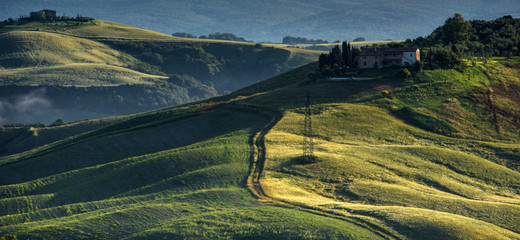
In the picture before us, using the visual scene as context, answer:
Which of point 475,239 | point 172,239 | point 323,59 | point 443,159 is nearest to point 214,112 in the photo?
point 323,59

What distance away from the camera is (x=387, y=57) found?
446 feet

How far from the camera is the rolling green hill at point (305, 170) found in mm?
61031

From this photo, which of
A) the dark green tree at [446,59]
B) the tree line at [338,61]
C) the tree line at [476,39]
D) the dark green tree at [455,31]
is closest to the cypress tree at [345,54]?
the tree line at [338,61]

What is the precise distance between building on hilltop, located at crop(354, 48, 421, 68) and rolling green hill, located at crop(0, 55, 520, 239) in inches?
153

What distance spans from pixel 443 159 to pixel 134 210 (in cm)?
5111

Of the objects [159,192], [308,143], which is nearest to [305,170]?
[308,143]

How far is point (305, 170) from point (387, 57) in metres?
64.9

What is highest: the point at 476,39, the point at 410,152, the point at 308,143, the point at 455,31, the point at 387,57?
the point at 455,31

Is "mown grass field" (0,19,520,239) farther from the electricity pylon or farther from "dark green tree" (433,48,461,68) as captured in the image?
"dark green tree" (433,48,461,68)

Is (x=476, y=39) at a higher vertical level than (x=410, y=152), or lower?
higher

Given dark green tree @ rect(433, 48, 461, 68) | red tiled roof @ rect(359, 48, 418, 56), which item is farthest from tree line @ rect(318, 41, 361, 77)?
dark green tree @ rect(433, 48, 461, 68)

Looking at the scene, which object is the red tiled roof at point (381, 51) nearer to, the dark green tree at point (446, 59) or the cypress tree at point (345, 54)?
the cypress tree at point (345, 54)

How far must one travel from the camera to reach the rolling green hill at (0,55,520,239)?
61.0 metres

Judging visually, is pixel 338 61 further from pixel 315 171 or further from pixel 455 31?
pixel 315 171
